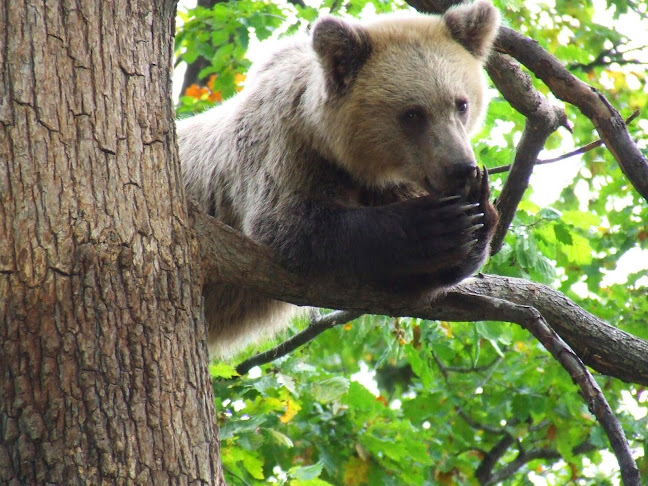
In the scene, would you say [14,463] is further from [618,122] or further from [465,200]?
[618,122]

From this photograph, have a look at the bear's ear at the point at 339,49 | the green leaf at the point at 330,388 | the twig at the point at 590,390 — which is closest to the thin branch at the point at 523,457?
the green leaf at the point at 330,388

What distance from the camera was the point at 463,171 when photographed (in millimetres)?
4020

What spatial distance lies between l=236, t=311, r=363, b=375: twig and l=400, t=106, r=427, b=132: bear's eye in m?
1.32

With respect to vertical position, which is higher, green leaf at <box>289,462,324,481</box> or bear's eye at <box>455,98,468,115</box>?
bear's eye at <box>455,98,468,115</box>

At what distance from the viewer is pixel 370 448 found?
6.09 metres

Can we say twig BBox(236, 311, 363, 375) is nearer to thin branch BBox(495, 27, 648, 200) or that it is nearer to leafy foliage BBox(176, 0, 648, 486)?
leafy foliage BBox(176, 0, 648, 486)

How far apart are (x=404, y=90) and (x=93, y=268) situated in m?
2.13

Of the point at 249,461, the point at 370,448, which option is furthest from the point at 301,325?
the point at 249,461

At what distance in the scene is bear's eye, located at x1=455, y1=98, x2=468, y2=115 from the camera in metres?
4.37

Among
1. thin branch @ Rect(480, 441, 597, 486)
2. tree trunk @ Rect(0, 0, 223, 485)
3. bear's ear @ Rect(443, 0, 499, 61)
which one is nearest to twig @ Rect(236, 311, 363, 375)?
bear's ear @ Rect(443, 0, 499, 61)

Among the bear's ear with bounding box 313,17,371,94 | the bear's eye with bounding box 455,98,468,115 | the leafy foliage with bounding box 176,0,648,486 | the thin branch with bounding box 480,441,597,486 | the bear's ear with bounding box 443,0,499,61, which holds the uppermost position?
the bear's ear with bounding box 443,0,499,61

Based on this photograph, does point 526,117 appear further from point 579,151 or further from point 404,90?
point 404,90

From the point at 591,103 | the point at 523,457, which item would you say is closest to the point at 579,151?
the point at 591,103

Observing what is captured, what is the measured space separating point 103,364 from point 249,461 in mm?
2399
